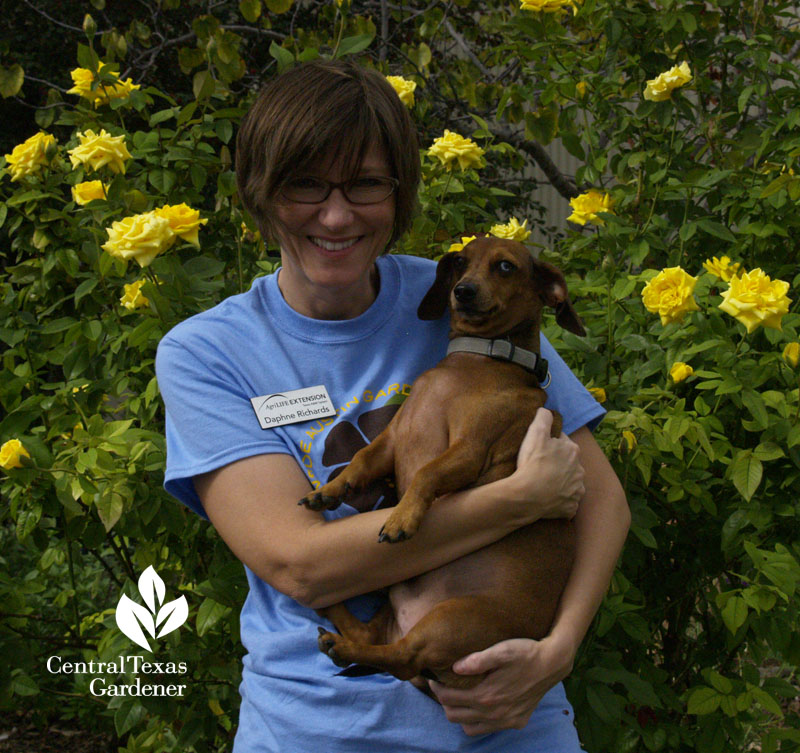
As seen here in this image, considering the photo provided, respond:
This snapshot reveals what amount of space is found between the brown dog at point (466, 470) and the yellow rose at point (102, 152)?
3.05 feet

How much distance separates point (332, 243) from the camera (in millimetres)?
1751

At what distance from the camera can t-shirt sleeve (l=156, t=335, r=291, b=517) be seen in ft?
5.31

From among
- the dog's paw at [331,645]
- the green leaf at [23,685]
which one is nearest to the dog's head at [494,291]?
the dog's paw at [331,645]

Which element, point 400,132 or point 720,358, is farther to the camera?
point 720,358

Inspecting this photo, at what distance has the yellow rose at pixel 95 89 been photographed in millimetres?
2455

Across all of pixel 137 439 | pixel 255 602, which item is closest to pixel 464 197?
pixel 137 439

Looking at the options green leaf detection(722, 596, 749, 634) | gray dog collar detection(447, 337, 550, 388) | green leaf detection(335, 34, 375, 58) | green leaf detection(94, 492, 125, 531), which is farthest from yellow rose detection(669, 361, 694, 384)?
green leaf detection(94, 492, 125, 531)

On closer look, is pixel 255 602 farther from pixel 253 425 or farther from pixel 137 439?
pixel 137 439

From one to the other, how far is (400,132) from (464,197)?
1.13 m

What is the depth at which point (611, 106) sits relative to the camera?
9.00 feet

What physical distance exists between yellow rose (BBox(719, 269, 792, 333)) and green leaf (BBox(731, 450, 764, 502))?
11.8 inches

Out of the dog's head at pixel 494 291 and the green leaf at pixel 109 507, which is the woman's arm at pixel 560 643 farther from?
the green leaf at pixel 109 507

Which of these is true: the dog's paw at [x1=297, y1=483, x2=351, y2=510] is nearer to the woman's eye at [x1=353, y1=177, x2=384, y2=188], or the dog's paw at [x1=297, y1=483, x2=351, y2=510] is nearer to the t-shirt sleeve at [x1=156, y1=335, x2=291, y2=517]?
the t-shirt sleeve at [x1=156, y1=335, x2=291, y2=517]

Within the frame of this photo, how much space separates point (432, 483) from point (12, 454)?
3.24 ft
